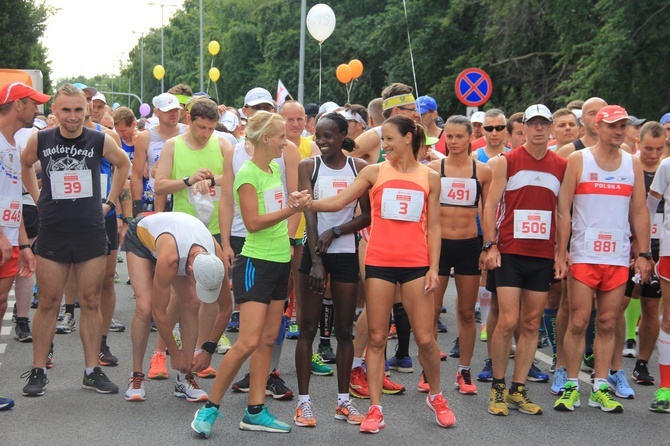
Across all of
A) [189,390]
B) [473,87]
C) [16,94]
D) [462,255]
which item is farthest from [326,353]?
[473,87]

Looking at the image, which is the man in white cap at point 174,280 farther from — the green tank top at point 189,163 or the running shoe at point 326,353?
the running shoe at point 326,353

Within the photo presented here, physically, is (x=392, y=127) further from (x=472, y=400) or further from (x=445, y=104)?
(x=445, y=104)

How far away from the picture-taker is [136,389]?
7.48 m

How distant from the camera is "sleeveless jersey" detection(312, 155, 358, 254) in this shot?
712 centimetres

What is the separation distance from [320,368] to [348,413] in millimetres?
1710

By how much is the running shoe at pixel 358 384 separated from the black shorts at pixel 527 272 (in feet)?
4.25

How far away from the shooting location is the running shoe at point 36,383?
756 cm

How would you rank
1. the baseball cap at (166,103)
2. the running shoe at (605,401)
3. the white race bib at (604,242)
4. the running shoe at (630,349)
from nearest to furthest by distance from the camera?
the running shoe at (605,401) → the white race bib at (604,242) → the baseball cap at (166,103) → the running shoe at (630,349)

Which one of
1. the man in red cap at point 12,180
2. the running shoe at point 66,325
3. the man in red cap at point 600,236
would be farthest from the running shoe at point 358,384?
the running shoe at point 66,325

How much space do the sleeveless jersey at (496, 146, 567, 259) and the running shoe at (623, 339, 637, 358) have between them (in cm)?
256

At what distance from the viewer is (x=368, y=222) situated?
7172 mm

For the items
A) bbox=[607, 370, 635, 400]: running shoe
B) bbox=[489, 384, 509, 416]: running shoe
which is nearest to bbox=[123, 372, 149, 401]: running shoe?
bbox=[489, 384, 509, 416]: running shoe

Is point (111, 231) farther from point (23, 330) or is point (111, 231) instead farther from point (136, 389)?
point (136, 389)

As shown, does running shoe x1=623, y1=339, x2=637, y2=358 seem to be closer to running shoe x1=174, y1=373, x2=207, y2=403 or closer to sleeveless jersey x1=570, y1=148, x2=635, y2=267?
sleeveless jersey x1=570, y1=148, x2=635, y2=267
